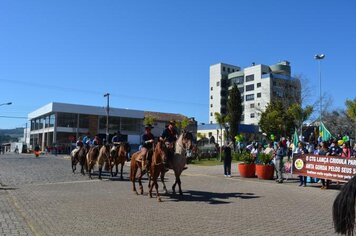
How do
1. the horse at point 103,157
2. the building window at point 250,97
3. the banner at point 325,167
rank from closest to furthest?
the banner at point 325,167
the horse at point 103,157
the building window at point 250,97

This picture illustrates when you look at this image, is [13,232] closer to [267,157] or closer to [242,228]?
[242,228]

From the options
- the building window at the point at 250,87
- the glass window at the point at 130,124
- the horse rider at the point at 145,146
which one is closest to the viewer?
the horse rider at the point at 145,146

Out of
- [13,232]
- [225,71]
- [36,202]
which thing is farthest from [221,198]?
[225,71]

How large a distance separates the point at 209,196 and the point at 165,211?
3.58 meters

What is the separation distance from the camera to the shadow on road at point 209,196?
13.9 meters

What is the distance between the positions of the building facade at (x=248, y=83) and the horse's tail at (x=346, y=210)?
99213 millimetres

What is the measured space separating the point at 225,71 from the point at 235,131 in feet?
239

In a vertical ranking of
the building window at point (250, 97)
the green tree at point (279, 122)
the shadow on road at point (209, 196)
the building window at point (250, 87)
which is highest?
the building window at point (250, 87)

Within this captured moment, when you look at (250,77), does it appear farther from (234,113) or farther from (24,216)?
(24,216)

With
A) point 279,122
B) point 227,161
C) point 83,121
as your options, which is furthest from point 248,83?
point 227,161

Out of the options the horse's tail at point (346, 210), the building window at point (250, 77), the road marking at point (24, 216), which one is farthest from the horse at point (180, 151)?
the building window at point (250, 77)

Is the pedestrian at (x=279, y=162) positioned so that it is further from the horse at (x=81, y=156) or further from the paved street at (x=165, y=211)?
the horse at (x=81, y=156)

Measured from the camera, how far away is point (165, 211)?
11.7m

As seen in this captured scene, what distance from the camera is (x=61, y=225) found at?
9.52m
